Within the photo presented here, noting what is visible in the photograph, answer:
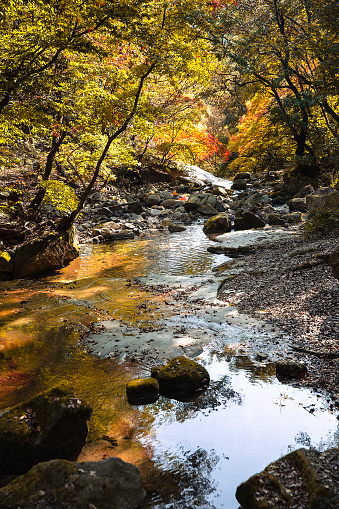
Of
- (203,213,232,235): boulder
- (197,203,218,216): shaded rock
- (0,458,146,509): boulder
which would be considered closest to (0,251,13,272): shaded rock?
(0,458,146,509): boulder

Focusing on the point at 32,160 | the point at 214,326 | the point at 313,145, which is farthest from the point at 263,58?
the point at 214,326

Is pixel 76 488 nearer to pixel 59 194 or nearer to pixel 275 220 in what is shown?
pixel 59 194

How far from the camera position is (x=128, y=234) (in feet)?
51.0

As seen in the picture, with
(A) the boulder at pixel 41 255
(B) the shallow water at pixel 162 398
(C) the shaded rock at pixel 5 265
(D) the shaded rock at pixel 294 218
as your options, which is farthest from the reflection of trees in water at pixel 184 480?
(D) the shaded rock at pixel 294 218

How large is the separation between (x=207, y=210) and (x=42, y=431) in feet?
57.9

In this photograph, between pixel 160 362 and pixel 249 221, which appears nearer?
pixel 160 362

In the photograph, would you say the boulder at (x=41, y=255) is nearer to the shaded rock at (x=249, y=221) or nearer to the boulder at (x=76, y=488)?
the boulder at (x=76, y=488)

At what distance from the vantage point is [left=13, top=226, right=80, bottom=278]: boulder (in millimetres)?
9266

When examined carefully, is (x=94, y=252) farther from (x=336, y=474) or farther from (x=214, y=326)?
(x=336, y=474)

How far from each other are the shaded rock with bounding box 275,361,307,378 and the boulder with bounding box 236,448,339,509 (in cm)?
145

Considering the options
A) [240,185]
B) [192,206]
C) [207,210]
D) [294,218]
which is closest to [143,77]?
[294,218]

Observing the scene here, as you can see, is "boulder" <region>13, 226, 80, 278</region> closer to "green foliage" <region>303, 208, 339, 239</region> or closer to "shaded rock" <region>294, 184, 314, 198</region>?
"green foliage" <region>303, 208, 339, 239</region>

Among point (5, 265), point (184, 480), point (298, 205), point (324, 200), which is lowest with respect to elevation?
point (184, 480)

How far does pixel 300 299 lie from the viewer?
619cm
